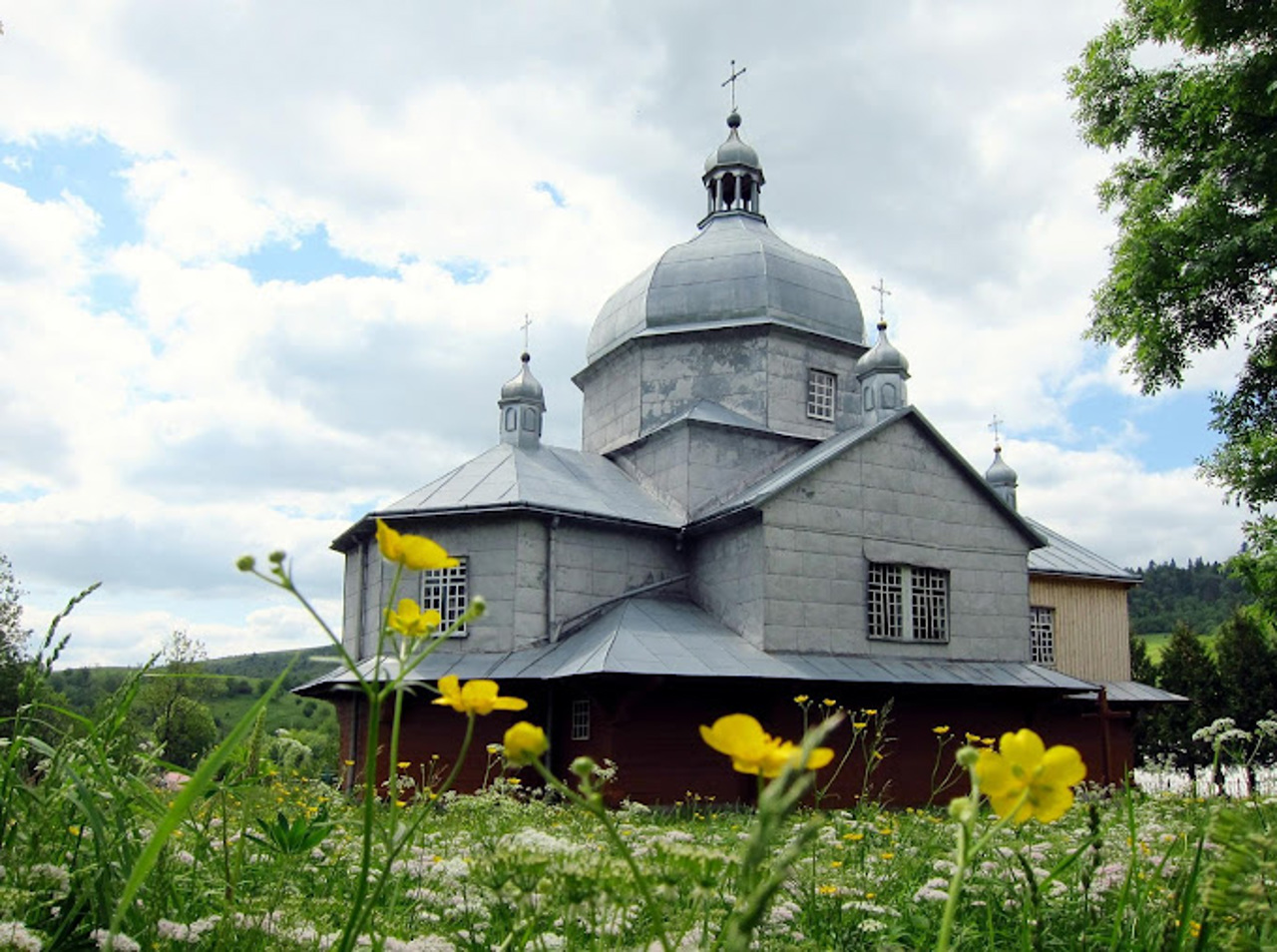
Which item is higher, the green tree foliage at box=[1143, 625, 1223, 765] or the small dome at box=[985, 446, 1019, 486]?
the small dome at box=[985, 446, 1019, 486]

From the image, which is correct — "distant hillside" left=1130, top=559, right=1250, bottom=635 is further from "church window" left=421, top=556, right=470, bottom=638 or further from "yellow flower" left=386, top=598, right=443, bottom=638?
"yellow flower" left=386, top=598, right=443, bottom=638

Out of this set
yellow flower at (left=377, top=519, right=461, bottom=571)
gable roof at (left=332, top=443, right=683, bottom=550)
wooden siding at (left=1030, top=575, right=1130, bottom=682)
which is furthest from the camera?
wooden siding at (left=1030, top=575, right=1130, bottom=682)

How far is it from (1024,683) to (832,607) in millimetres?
3926

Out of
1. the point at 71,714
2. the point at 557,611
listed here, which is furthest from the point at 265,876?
the point at 557,611

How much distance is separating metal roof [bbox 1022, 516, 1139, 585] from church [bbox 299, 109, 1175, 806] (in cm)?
295

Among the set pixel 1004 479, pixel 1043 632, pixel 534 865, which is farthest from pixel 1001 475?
pixel 534 865

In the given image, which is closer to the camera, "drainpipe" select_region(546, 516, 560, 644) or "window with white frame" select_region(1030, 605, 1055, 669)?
"drainpipe" select_region(546, 516, 560, 644)

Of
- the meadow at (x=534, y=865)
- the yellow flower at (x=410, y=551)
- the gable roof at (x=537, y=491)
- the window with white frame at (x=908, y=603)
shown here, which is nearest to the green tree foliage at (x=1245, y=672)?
the window with white frame at (x=908, y=603)

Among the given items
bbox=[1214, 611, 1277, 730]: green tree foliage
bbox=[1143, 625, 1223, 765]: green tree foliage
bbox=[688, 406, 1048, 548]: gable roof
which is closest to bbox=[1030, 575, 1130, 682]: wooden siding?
bbox=[688, 406, 1048, 548]: gable roof

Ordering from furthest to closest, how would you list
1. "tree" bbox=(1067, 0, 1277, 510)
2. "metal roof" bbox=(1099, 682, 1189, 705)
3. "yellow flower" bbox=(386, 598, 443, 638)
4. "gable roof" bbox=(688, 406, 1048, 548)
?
"metal roof" bbox=(1099, 682, 1189, 705)
"gable roof" bbox=(688, 406, 1048, 548)
"tree" bbox=(1067, 0, 1277, 510)
"yellow flower" bbox=(386, 598, 443, 638)

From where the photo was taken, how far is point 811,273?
23.5 meters

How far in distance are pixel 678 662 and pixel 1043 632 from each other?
1247cm

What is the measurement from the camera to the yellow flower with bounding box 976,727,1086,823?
5.05ft

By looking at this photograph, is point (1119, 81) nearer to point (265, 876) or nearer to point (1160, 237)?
point (1160, 237)
